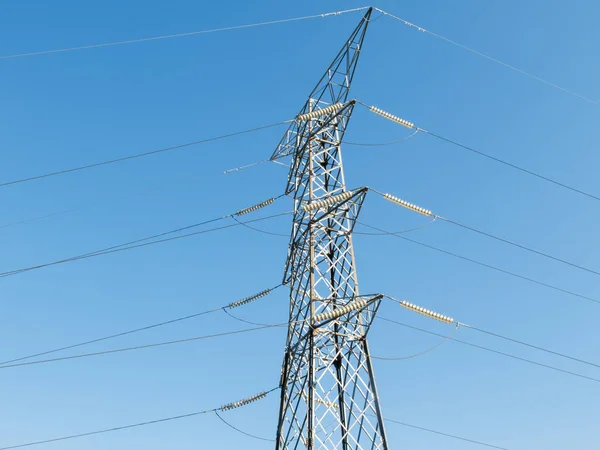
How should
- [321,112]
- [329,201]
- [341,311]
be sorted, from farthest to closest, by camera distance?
[321,112], [329,201], [341,311]

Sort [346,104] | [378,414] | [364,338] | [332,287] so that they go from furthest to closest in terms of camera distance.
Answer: [346,104] < [332,287] < [364,338] < [378,414]

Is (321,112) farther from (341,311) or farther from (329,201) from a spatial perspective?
(341,311)

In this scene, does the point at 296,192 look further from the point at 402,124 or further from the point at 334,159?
the point at 402,124

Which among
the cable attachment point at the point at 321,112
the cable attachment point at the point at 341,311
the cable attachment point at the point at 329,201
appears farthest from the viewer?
the cable attachment point at the point at 321,112

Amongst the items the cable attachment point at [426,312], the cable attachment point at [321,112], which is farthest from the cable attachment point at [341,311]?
the cable attachment point at [321,112]

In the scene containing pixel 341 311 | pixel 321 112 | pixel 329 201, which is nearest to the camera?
pixel 341 311

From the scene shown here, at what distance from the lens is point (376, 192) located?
21875mm

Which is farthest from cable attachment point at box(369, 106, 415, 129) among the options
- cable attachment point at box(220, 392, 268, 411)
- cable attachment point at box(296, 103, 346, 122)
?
cable attachment point at box(220, 392, 268, 411)

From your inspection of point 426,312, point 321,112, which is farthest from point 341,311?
point 321,112

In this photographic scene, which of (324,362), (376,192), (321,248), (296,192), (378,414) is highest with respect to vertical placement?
(296,192)

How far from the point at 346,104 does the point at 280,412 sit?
485 inches

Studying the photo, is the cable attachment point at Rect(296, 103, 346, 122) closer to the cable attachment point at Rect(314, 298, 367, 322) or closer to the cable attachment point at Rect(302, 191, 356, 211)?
the cable attachment point at Rect(302, 191, 356, 211)

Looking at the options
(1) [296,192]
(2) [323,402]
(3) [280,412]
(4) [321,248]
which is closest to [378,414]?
(2) [323,402]

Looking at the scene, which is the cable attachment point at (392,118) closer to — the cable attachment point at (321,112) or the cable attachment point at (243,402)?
the cable attachment point at (321,112)
